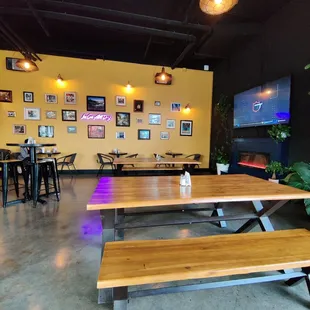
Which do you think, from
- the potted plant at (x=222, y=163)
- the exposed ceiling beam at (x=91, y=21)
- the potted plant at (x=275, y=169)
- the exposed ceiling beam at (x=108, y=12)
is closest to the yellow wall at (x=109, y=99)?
the potted plant at (x=222, y=163)

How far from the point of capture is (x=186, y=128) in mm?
7555

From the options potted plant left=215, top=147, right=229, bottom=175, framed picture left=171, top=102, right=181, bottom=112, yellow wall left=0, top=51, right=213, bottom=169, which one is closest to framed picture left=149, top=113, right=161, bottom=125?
yellow wall left=0, top=51, right=213, bottom=169

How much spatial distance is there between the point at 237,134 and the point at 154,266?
5812 millimetres

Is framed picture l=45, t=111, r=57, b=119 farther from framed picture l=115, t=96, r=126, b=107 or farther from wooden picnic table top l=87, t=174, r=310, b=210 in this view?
wooden picnic table top l=87, t=174, r=310, b=210

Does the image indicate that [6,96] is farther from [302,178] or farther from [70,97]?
[302,178]

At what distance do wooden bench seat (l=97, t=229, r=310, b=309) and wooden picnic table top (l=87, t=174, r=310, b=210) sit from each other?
265 millimetres

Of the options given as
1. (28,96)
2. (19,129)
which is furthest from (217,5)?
(19,129)

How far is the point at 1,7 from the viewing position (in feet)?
13.7

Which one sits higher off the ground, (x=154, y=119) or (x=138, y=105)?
(x=138, y=105)

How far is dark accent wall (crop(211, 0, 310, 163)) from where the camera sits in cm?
397

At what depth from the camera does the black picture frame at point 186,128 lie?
7.50 m

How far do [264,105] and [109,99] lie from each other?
465 centimetres

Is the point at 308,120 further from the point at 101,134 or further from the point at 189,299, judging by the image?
the point at 101,134

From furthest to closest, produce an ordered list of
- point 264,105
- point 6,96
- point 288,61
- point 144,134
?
1. point 144,134
2. point 6,96
3. point 264,105
4. point 288,61
